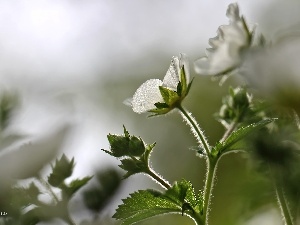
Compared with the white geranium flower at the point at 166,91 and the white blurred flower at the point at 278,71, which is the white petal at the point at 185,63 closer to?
the white geranium flower at the point at 166,91

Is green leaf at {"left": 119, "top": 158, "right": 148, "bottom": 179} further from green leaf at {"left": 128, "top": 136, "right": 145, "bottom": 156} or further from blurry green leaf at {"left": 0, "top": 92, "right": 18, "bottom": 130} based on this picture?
blurry green leaf at {"left": 0, "top": 92, "right": 18, "bottom": 130}

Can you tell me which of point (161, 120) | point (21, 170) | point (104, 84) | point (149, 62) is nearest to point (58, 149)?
point (21, 170)

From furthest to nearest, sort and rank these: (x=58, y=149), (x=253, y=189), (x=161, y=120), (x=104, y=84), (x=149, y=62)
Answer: (x=149, y=62) → (x=104, y=84) → (x=161, y=120) → (x=253, y=189) → (x=58, y=149)

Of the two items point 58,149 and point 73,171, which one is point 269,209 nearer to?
point 73,171

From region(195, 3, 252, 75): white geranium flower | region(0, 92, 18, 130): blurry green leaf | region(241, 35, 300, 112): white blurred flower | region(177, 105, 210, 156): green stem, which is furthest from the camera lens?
region(0, 92, 18, 130): blurry green leaf

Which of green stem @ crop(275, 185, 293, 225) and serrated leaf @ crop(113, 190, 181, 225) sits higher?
serrated leaf @ crop(113, 190, 181, 225)

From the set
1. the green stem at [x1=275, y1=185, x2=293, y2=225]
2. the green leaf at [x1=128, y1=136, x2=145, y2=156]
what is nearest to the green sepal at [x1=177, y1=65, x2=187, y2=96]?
the green leaf at [x1=128, y1=136, x2=145, y2=156]

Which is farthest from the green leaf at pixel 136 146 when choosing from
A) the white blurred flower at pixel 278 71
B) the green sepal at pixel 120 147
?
the white blurred flower at pixel 278 71
